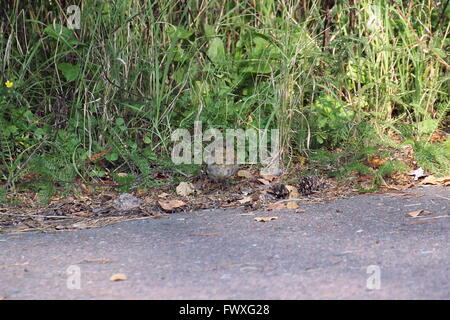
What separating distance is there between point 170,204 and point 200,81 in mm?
1132

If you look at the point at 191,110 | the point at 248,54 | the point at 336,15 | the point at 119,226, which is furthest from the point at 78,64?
the point at 336,15

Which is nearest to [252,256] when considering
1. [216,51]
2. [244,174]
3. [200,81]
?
[244,174]

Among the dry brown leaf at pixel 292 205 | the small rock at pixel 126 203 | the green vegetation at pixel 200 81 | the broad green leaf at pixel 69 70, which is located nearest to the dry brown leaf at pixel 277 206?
the dry brown leaf at pixel 292 205

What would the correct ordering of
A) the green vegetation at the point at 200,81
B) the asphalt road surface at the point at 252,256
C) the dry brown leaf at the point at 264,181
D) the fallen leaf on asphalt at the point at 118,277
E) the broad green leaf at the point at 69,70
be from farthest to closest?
the broad green leaf at the point at 69,70 → the green vegetation at the point at 200,81 → the dry brown leaf at the point at 264,181 → the fallen leaf on asphalt at the point at 118,277 → the asphalt road surface at the point at 252,256

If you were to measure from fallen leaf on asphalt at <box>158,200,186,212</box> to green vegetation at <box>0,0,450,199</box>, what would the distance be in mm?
288

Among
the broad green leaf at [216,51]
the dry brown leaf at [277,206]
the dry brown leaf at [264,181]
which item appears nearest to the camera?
the dry brown leaf at [277,206]

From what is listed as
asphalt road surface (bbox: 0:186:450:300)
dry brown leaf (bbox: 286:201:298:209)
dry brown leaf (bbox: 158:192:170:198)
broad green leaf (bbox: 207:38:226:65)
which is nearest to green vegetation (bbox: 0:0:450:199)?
broad green leaf (bbox: 207:38:226:65)

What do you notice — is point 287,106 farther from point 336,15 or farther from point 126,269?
point 126,269

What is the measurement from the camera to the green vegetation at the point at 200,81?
12.8ft

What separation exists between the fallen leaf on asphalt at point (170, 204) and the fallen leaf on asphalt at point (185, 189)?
0.14 meters

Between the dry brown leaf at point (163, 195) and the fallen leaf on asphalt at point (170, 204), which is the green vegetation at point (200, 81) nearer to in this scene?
the dry brown leaf at point (163, 195)

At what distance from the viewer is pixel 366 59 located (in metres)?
4.39

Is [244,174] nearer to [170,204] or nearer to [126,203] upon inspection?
[170,204]

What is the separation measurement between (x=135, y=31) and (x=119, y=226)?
1.55m
